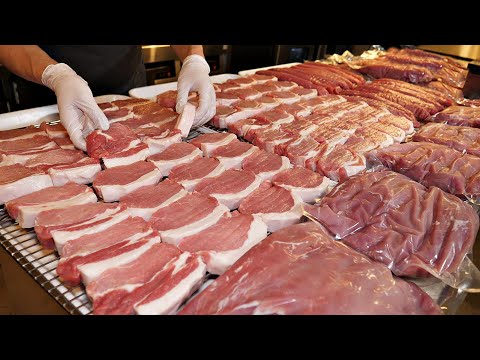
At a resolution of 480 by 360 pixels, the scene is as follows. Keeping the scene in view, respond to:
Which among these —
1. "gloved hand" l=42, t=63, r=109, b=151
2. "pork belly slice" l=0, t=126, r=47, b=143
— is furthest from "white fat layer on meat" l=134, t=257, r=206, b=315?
"pork belly slice" l=0, t=126, r=47, b=143

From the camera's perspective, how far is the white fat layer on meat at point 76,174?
98.4 inches

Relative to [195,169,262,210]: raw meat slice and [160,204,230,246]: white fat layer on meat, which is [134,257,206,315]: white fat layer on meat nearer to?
[160,204,230,246]: white fat layer on meat

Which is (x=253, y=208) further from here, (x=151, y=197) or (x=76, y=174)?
(x=76, y=174)

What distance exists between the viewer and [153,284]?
1767 millimetres

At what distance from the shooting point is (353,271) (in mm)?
1831

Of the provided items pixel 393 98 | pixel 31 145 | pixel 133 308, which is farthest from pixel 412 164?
pixel 31 145

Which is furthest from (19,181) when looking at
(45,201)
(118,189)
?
(118,189)

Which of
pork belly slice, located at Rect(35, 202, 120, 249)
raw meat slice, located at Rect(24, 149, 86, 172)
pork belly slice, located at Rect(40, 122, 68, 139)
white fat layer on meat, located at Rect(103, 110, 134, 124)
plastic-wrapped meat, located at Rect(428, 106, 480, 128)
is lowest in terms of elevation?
pork belly slice, located at Rect(35, 202, 120, 249)

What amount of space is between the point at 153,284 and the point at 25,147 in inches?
70.4

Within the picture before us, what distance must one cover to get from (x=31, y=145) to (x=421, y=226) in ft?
9.06

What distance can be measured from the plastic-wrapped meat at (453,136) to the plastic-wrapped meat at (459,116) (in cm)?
23

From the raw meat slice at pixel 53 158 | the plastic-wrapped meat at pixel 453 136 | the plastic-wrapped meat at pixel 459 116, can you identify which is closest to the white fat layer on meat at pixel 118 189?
the raw meat slice at pixel 53 158

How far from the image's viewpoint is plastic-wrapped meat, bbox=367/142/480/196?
2.62m

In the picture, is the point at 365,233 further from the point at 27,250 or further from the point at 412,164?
the point at 27,250
